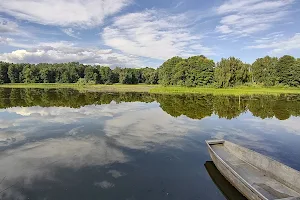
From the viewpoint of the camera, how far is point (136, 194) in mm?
9047

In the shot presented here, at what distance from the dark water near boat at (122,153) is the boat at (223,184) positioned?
0.13 ft

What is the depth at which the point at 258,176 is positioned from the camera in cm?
983

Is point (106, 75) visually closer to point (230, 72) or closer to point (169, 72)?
point (169, 72)

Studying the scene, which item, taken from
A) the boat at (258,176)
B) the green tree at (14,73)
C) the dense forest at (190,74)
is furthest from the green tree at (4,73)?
the boat at (258,176)

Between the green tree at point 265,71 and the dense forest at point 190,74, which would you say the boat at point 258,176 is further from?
the green tree at point 265,71

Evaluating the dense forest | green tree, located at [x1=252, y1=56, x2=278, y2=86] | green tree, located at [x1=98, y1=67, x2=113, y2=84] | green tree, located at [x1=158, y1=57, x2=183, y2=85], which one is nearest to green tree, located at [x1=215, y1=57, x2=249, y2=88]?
the dense forest

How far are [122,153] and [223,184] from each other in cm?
593

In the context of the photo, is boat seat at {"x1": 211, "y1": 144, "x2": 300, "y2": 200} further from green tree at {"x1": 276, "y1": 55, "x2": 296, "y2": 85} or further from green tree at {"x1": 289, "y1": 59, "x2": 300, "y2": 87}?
green tree at {"x1": 276, "y1": 55, "x2": 296, "y2": 85}

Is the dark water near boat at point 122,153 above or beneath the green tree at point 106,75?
beneath

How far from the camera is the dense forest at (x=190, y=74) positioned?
217 ft

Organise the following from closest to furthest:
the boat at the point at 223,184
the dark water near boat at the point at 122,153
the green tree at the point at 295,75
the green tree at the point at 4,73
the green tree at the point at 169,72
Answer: the boat at the point at 223,184
the dark water near boat at the point at 122,153
the green tree at the point at 295,75
the green tree at the point at 169,72
the green tree at the point at 4,73

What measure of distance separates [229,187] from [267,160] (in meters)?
2.04

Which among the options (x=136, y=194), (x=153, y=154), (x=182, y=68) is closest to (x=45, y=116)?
(x=153, y=154)

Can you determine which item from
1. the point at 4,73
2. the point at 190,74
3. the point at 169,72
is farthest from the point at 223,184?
the point at 4,73
